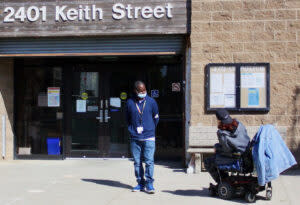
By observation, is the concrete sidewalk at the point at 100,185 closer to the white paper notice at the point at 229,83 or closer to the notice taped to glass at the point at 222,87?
the notice taped to glass at the point at 222,87

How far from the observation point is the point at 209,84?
834 centimetres

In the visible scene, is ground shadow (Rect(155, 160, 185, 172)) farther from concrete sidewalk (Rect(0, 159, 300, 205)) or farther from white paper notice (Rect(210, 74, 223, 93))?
white paper notice (Rect(210, 74, 223, 93))

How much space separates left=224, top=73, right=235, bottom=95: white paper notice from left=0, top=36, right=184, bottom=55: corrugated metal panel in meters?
1.18

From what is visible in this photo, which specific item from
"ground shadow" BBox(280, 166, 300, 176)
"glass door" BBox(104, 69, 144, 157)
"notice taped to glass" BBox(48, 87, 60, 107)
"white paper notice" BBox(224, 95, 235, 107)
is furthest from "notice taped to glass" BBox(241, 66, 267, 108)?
"notice taped to glass" BBox(48, 87, 60, 107)

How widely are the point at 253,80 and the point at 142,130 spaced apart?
114 inches

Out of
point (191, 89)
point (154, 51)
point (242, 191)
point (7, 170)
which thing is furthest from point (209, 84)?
point (7, 170)

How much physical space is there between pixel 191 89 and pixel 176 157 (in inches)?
77.6

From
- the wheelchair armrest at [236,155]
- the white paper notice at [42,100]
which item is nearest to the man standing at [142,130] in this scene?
the wheelchair armrest at [236,155]

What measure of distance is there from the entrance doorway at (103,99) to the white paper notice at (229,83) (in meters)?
1.45

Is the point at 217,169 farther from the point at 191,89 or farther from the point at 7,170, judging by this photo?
the point at 7,170

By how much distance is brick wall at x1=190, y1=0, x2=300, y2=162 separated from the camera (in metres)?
8.20

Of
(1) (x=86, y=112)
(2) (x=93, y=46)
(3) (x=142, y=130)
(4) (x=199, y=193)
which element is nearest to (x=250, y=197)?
(4) (x=199, y=193)

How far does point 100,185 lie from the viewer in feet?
23.5

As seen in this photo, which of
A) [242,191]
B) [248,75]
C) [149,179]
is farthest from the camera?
[248,75]
